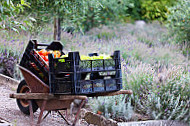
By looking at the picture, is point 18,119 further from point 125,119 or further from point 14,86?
point 14,86

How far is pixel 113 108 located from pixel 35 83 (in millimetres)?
1376

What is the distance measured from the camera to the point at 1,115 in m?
4.01

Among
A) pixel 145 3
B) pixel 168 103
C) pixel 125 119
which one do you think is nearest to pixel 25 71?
pixel 125 119

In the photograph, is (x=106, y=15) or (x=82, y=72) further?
(x=106, y=15)

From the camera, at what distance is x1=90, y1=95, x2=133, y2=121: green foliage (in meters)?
4.36

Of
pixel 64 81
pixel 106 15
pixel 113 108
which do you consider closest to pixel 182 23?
pixel 106 15

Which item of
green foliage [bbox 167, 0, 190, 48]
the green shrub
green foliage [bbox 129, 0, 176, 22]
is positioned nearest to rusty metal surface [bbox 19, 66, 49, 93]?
the green shrub

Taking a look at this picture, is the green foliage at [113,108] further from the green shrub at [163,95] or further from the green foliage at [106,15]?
the green foliage at [106,15]

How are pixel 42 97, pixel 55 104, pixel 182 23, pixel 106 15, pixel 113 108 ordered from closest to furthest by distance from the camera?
1. pixel 42 97
2. pixel 55 104
3. pixel 113 108
4. pixel 182 23
5. pixel 106 15

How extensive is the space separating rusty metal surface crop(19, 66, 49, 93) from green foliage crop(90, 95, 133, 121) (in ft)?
3.98

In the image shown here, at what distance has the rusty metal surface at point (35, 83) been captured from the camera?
351 centimetres

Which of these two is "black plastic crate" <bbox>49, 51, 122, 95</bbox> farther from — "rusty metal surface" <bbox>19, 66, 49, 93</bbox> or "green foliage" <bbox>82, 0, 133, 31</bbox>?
"green foliage" <bbox>82, 0, 133, 31</bbox>

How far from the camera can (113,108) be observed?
439 cm

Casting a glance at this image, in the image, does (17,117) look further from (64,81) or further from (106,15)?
(106,15)
